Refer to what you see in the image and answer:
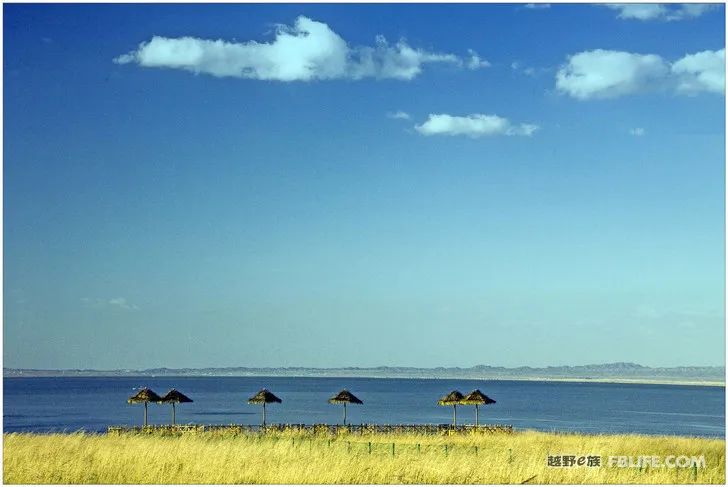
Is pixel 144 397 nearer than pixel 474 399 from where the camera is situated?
Yes

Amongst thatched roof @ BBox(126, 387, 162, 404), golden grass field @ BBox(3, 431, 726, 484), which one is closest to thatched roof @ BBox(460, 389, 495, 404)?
thatched roof @ BBox(126, 387, 162, 404)

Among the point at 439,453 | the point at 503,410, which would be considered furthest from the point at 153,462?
the point at 503,410

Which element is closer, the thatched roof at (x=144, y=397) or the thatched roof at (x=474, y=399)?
the thatched roof at (x=144, y=397)

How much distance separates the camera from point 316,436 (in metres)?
34.7

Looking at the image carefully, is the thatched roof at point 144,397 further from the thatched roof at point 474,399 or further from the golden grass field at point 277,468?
the golden grass field at point 277,468

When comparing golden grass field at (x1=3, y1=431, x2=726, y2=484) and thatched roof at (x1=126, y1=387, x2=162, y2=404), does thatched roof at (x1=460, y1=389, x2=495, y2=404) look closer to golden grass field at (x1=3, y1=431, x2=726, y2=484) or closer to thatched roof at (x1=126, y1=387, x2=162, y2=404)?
thatched roof at (x1=126, y1=387, x2=162, y2=404)

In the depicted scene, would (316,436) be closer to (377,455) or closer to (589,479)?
(377,455)

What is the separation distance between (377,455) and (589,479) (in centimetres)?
615

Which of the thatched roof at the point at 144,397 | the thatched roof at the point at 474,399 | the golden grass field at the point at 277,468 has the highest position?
the thatched roof at the point at 144,397

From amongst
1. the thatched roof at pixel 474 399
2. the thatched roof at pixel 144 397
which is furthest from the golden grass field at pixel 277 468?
the thatched roof at pixel 474 399

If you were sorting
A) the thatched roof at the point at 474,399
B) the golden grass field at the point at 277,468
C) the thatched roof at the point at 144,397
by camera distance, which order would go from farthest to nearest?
the thatched roof at the point at 474,399 < the thatched roof at the point at 144,397 < the golden grass field at the point at 277,468

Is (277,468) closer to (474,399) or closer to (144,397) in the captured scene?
(144,397)

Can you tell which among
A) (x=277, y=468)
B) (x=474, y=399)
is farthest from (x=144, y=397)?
(x=277, y=468)

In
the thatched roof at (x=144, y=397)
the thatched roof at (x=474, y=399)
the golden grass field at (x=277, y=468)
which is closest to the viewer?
the golden grass field at (x=277, y=468)
